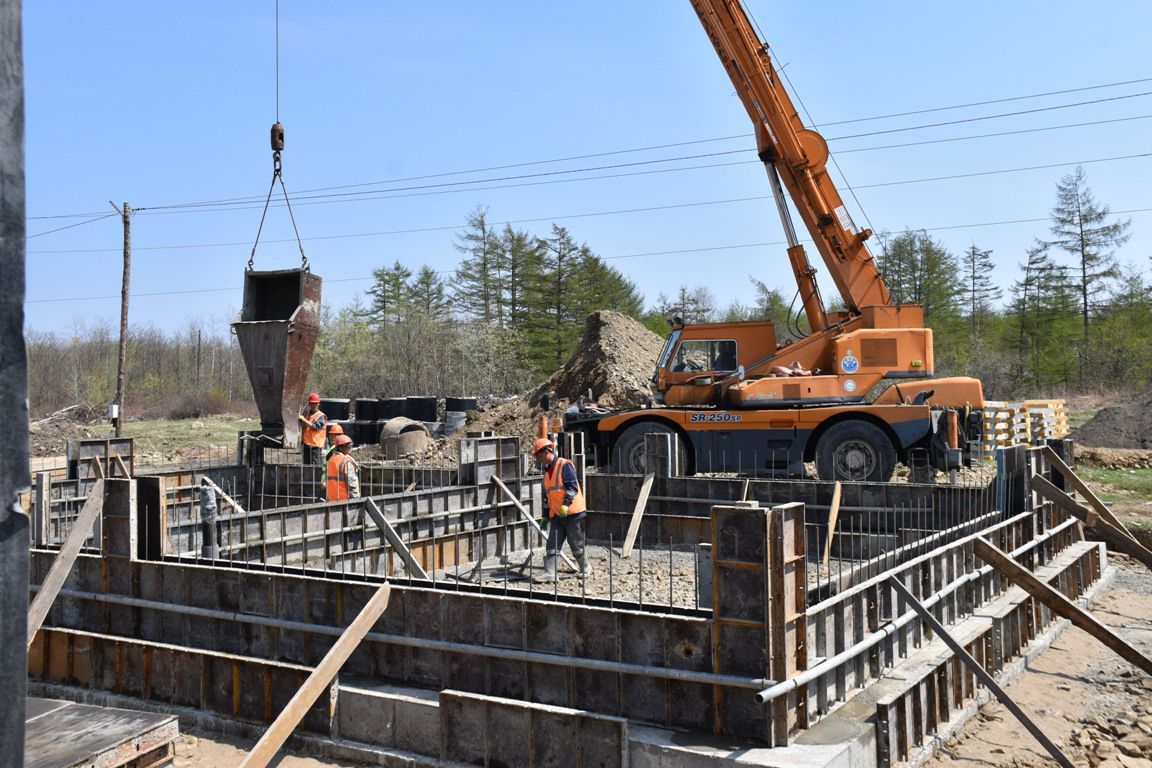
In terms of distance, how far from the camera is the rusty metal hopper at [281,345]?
41.3 ft

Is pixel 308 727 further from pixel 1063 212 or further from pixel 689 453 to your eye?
pixel 1063 212

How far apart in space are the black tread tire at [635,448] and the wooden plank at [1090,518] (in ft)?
19.9

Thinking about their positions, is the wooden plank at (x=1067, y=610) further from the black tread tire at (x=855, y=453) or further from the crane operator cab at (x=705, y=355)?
the crane operator cab at (x=705, y=355)

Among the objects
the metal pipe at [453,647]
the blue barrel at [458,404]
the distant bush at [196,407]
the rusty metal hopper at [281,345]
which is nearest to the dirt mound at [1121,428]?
the blue barrel at [458,404]

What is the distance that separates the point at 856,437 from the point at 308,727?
10488 mm

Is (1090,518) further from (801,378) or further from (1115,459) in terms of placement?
(1115,459)

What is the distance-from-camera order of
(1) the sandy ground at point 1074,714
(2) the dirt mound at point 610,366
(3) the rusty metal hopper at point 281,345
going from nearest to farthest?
(1) the sandy ground at point 1074,714 → (3) the rusty metal hopper at point 281,345 → (2) the dirt mound at point 610,366

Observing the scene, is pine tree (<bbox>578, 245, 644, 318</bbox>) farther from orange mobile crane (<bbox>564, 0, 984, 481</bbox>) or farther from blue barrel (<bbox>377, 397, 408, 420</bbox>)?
orange mobile crane (<bbox>564, 0, 984, 481</bbox>)

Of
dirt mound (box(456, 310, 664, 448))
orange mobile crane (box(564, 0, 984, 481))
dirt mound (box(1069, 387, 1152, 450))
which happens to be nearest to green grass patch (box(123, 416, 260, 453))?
dirt mound (box(456, 310, 664, 448))

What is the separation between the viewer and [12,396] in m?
1.39

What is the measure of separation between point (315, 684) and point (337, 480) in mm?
5649

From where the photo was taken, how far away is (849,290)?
16422 mm

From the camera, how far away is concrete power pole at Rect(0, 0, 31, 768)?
138 cm

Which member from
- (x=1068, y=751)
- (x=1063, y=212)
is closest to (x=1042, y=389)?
(x=1063, y=212)
